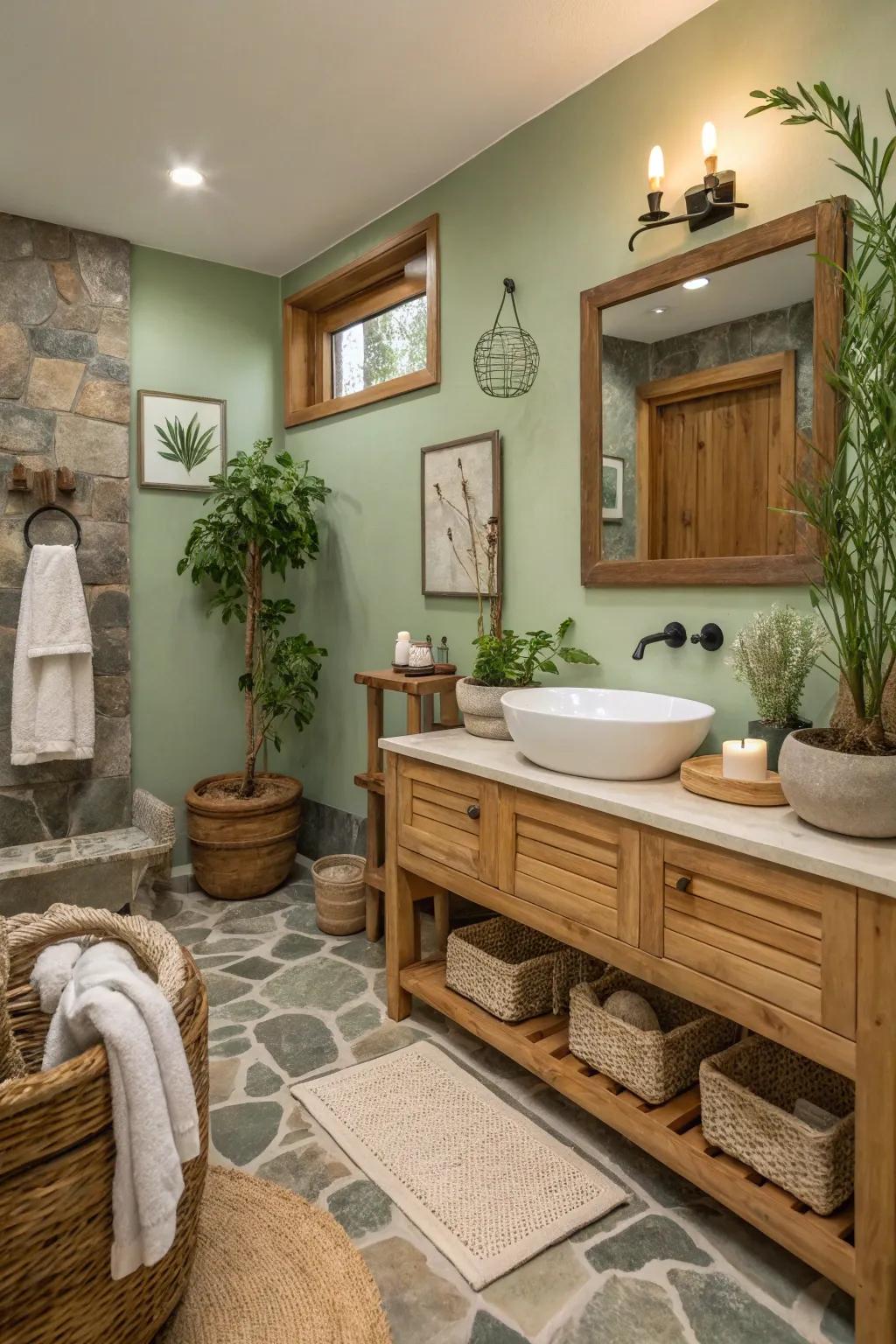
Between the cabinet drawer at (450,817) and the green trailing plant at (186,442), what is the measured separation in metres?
1.98

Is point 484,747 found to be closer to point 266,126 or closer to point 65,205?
point 266,126

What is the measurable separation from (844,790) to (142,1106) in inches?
46.9

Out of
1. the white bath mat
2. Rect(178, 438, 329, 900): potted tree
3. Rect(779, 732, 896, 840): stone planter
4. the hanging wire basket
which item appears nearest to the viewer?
Rect(779, 732, 896, 840): stone planter

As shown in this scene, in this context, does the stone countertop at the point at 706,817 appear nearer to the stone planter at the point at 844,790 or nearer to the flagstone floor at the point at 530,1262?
the stone planter at the point at 844,790

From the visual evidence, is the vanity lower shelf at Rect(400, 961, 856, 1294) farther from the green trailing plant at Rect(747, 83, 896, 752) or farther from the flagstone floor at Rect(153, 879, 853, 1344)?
the green trailing plant at Rect(747, 83, 896, 752)

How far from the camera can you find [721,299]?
207 cm

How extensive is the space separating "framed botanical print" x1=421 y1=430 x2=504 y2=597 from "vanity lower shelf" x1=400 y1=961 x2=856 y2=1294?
4.28 ft

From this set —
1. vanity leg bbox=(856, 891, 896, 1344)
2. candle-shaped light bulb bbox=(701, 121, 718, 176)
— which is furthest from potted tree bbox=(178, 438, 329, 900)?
vanity leg bbox=(856, 891, 896, 1344)

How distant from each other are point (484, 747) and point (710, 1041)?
2.90 feet

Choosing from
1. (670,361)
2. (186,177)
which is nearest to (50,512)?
(186,177)

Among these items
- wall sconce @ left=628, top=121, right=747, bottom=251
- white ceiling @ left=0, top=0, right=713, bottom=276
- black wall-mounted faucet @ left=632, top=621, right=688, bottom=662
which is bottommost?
black wall-mounted faucet @ left=632, top=621, right=688, bottom=662

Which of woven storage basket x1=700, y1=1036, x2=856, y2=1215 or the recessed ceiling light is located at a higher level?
the recessed ceiling light

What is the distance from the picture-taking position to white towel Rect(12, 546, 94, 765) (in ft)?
10.6

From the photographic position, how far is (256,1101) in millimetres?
2121
